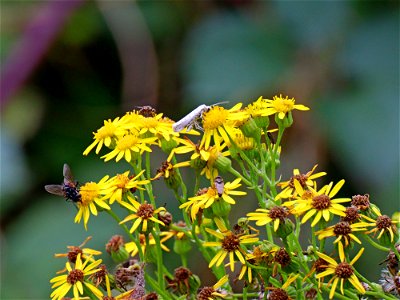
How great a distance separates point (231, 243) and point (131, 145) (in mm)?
233

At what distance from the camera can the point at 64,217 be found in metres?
2.85

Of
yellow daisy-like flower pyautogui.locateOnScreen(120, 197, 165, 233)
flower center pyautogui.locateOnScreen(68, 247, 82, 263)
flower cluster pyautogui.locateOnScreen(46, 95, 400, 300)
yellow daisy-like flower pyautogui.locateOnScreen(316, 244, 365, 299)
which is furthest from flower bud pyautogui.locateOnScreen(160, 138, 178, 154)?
yellow daisy-like flower pyautogui.locateOnScreen(316, 244, 365, 299)

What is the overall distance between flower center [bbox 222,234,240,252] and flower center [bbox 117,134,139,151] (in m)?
0.22

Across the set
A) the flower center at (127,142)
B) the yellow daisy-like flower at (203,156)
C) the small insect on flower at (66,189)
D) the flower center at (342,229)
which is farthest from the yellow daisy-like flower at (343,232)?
the small insect on flower at (66,189)

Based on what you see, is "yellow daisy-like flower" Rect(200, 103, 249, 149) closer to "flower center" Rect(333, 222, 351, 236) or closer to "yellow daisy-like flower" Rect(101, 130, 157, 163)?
"yellow daisy-like flower" Rect(101, 130, 157, 163)

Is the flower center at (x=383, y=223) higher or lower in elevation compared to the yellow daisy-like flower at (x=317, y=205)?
lower

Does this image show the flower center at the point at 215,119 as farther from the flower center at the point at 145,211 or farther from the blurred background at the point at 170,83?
the blurred background at the point at 170,83

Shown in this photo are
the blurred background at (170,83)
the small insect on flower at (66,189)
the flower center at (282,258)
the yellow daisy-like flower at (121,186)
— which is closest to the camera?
the flower center at (282,258)

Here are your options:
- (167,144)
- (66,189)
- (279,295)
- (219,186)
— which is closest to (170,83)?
(66,189)

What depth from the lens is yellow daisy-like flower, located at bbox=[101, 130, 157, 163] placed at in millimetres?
1181

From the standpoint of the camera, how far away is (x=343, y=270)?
104 centimetres

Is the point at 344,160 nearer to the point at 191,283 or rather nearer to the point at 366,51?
the point at 366,51

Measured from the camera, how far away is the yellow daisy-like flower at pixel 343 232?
105cm

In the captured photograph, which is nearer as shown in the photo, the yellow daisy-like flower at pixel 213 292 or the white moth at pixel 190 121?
the yellow daisy-like flower at pixel 213 292
